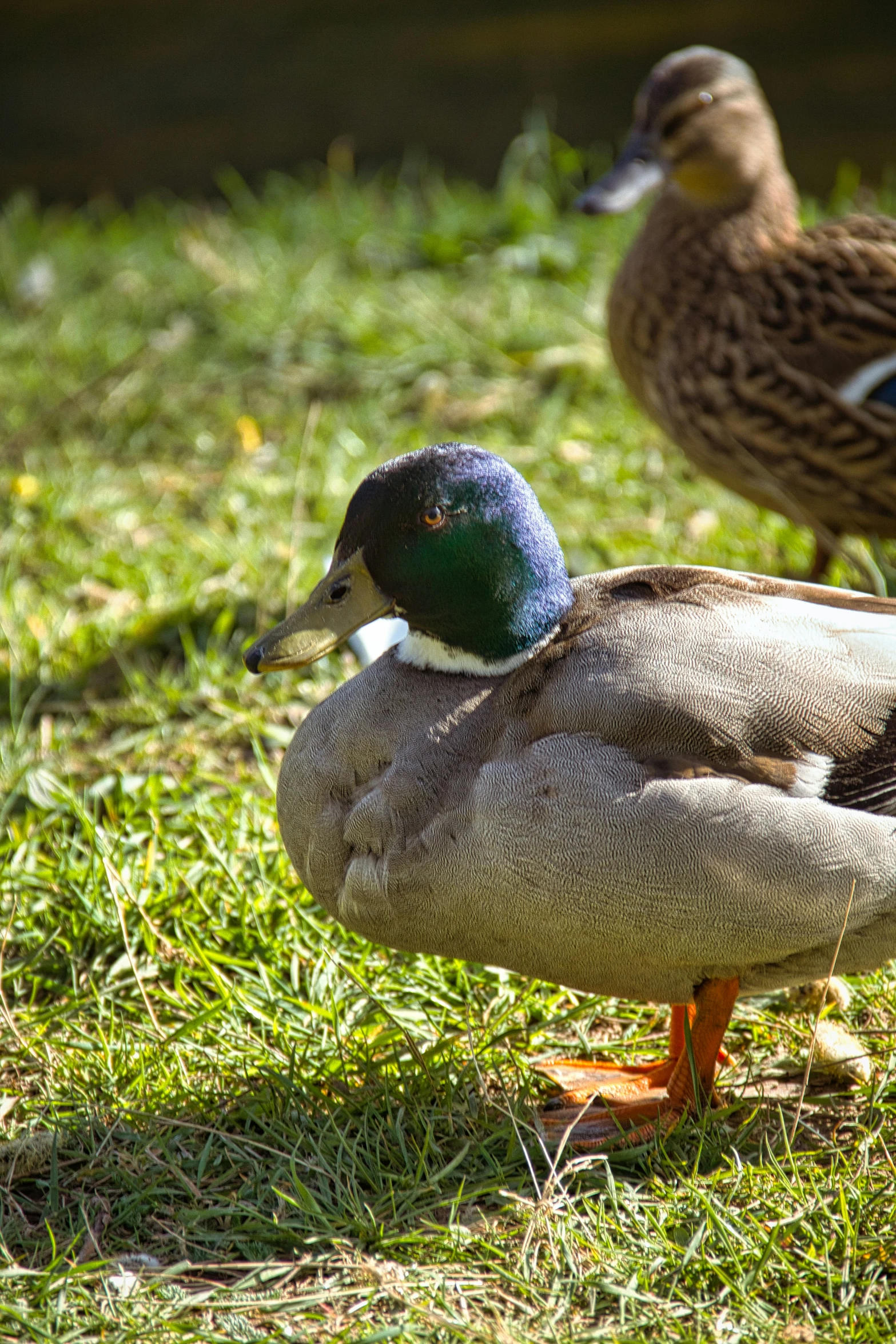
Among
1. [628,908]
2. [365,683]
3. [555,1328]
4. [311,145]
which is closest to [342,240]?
[311,145]

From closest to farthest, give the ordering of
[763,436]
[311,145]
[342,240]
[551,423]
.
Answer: [763,436] → [551,423] → [342,240] → [311,145]

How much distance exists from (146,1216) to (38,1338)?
27cm

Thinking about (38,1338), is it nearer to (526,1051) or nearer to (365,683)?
(526,1051)

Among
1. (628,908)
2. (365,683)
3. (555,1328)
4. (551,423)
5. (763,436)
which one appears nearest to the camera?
(555,1328)

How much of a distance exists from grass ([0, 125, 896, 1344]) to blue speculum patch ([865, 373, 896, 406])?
0.67 meters

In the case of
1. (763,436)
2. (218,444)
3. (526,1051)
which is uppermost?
(763,436)

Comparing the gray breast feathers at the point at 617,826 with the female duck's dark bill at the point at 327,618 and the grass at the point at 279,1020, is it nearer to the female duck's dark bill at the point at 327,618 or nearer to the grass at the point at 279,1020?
the female duck's dark bill at the point at 327,618

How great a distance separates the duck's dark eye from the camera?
7.46 ft

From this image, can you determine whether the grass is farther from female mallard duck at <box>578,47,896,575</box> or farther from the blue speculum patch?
the blue speculum patch

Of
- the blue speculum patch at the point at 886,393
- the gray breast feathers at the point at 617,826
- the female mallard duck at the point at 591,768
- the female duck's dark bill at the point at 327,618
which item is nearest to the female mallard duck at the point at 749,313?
the blue speculum patch at the point at 886,393

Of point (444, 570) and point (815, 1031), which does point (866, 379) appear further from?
point (815, 1031)

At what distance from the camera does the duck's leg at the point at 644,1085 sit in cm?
213

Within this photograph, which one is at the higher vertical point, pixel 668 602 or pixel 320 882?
pixel 668 602

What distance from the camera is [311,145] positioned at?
340 inches
